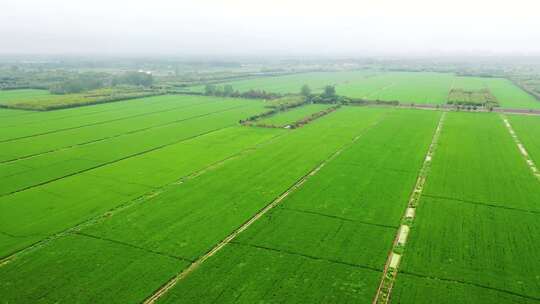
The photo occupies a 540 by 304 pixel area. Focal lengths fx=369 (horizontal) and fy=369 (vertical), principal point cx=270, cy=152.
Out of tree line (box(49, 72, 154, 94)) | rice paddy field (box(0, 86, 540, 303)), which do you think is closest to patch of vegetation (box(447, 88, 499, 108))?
rice paddy field (box(0, 86, 540, 303))

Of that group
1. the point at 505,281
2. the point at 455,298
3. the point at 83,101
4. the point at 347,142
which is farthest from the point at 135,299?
the point at 83,101

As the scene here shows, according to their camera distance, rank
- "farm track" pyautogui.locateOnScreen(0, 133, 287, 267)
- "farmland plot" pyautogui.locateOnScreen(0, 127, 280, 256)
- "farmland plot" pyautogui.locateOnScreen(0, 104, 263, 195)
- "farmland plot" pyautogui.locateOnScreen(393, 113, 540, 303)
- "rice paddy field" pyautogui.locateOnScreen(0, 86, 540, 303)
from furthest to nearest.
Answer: "farmland plot" pyautogui.locateOnScreen(0, 104, 263, 195) → "farmland plot" pyautogui.locateOnScreen(0, 127, 280, 256) → "farm track" pyautogui.locateOnScreen(0, 133, 287, 267) → "rice paddy field" pyautogui.locateOnScreen(0, 86, 540, 303) → "farmland plot" pyautogui.locateOnScreen(393, 113, 540, 303)

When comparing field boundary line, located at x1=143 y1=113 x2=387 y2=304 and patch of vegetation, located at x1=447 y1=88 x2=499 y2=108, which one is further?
patch of vegetation, located at x1=447 y1=88 x2=499 y2=108

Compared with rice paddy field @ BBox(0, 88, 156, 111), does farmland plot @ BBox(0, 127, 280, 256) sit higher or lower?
lower

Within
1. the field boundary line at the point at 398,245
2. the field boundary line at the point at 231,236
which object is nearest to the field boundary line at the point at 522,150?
the field boundary line at the point at 398,245

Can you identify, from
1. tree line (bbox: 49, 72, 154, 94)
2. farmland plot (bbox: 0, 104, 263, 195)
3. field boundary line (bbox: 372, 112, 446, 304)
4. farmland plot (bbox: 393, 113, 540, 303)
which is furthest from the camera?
tree line (bbox: 49, 72, 154, 94)

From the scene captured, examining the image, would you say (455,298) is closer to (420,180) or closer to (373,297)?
(373,297)

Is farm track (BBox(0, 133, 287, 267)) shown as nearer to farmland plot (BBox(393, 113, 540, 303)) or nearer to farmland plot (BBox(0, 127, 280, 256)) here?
farmland plot (BBox(0, 127, 280, 256))
